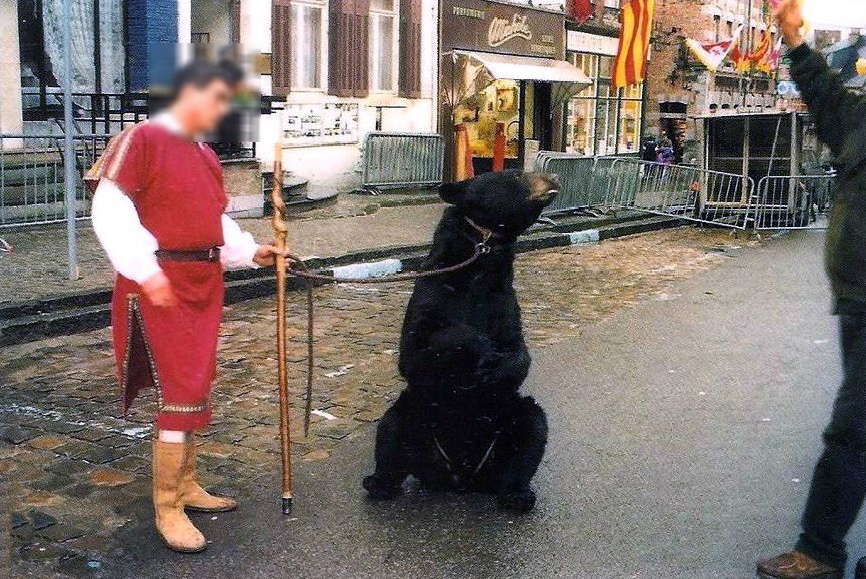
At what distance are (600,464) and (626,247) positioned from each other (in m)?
9.35

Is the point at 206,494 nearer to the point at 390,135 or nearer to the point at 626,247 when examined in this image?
the point at 626,247

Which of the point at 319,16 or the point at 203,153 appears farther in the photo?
the point at 319,16

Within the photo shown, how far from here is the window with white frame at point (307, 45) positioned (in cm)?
1606

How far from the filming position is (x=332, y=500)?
169 inches

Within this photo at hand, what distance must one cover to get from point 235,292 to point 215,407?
3.36 metres

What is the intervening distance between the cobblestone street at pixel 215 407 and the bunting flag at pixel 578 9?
15.3 m

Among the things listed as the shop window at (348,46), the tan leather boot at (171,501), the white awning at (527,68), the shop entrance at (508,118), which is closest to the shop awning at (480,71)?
the white awning at (527,68)

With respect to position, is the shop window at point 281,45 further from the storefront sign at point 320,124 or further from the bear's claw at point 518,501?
the bear's claw at point 518,501

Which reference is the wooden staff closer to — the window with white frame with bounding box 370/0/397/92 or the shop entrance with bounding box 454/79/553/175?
the window with white frame with bounding box 370/0/397/92

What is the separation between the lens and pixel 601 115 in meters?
26.6

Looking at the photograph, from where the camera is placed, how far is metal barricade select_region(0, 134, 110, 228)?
10.9 metres

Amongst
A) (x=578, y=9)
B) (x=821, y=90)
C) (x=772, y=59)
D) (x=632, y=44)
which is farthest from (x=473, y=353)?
(x=772, y=59)

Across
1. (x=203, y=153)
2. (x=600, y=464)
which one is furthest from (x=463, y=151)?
(x=203, y=153)

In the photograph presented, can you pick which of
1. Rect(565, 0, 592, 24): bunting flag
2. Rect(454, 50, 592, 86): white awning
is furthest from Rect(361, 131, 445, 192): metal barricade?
Rect(565, 0, 592, 24): bunting flag
